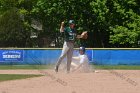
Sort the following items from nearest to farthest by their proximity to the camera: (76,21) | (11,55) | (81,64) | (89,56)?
(81,64)
(89,56)
(11,55)
(76,21)

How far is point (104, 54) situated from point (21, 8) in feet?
120

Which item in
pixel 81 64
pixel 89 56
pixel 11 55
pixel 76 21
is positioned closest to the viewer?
pixel 81 64

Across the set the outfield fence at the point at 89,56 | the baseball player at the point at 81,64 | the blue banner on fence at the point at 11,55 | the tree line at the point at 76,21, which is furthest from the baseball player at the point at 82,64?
the tree line at the point at 76,21

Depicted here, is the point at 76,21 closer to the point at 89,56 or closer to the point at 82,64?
the point at 89,56

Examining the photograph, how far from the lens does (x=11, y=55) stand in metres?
29.9

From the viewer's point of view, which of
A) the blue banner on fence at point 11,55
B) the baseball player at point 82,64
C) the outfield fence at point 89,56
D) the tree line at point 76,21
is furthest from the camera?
the tree line at point 76,21

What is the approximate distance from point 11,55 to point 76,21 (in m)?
19.7

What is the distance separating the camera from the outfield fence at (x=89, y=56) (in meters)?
29.3

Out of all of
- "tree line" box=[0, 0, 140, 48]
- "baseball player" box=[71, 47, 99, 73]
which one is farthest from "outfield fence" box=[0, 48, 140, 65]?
"tree line" box=[0, 0, 140, 48]

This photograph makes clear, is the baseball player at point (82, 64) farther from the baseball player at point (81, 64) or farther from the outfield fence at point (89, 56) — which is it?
the outfield fence at point (89, 56)

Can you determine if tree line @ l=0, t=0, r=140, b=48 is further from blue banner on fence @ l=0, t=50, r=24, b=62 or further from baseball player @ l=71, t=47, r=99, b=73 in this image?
baseball player @ l=71, t=47, r=99, b=73

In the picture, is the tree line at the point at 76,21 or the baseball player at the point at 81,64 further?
the tree line at the point at 76,21

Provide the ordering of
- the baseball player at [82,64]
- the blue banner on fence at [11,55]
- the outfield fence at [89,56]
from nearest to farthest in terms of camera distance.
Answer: the baseball player at [82,64], the outfield fence at [89,56], the blue banner on fence at [11,55]

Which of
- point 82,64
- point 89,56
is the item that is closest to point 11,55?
point 89,56
